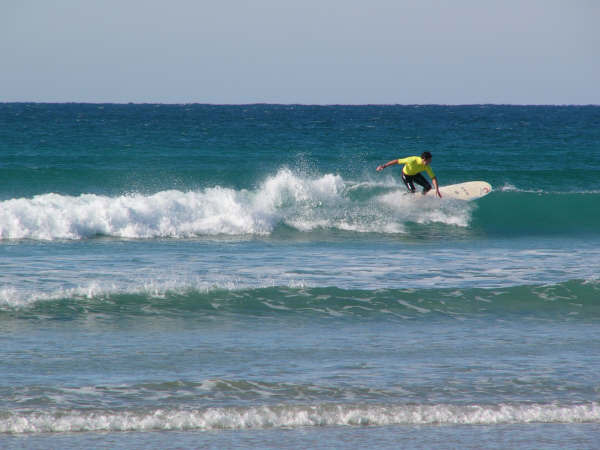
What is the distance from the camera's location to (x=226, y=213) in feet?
61.7

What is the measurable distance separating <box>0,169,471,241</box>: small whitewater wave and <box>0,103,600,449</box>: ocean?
0.06m

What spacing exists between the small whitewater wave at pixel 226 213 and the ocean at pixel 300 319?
0.20 ft

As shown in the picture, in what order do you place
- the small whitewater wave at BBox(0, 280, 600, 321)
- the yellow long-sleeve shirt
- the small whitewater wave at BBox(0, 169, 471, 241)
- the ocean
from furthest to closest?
the small whitewater wave at BBox(0, 169, 471, 241) < the yellow long-sleeve shirt < the small whitewater wave at BBox(0, 280, 600, 321) < the ocean

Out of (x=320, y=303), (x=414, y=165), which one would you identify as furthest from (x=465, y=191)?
(x=320, y=303)

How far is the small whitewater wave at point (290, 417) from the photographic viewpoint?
6379 millimetres

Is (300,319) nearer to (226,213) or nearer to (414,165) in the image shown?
(414,165)

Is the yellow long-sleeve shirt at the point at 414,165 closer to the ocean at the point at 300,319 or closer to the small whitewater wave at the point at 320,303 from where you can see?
the ocean at the point at 300,319

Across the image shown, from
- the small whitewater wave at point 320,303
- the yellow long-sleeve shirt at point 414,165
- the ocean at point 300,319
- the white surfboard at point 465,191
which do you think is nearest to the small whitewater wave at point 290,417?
the ocean at point 300,319

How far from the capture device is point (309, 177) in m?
22.3

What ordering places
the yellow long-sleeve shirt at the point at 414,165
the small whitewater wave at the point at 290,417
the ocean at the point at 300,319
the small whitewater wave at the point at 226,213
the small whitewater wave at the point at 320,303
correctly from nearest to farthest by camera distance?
the small whitewater wave at the point at 290,417 < the ocean at the point at 300,319 < the small whitewater wave at the point at 320,303 < the yellow long-sleeve shirt at the point at 414,165 < the small whitewater wave at the point at 226,213

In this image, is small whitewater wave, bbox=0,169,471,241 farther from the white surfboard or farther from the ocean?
the white surfboard

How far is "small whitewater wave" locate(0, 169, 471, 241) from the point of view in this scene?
682 inches

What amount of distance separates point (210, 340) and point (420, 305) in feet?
10.5

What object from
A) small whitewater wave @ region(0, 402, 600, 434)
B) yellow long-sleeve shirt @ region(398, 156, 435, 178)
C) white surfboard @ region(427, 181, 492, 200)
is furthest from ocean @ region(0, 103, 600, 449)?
yellow long-sleeve shirt @ region(398, 156, 435, 178)
